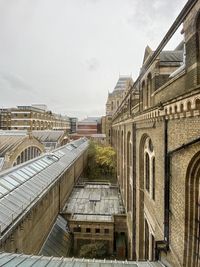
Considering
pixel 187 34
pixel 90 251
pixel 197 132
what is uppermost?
pixel 187 34

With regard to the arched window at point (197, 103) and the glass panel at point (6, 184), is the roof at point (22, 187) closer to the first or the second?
the glass panel at point (6, 184)

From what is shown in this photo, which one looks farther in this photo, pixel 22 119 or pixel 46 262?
pixel 22 119

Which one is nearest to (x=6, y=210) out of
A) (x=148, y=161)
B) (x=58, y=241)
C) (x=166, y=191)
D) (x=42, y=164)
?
(x=166, y=191)

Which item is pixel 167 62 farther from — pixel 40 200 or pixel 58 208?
pixel 58 208

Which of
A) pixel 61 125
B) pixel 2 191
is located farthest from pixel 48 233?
pixel 61 125

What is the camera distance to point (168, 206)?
714cm

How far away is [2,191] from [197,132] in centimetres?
860

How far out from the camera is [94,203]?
1972 cm

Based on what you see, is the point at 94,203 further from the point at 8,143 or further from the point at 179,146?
the point at 179,146

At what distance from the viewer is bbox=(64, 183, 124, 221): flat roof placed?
17.4 metres

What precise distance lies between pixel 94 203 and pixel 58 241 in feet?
19.9

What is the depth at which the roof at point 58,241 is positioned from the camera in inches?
490

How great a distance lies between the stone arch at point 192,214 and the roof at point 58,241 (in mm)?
8176

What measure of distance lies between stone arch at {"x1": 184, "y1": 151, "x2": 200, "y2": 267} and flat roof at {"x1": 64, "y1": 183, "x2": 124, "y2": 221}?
38.2 feet
